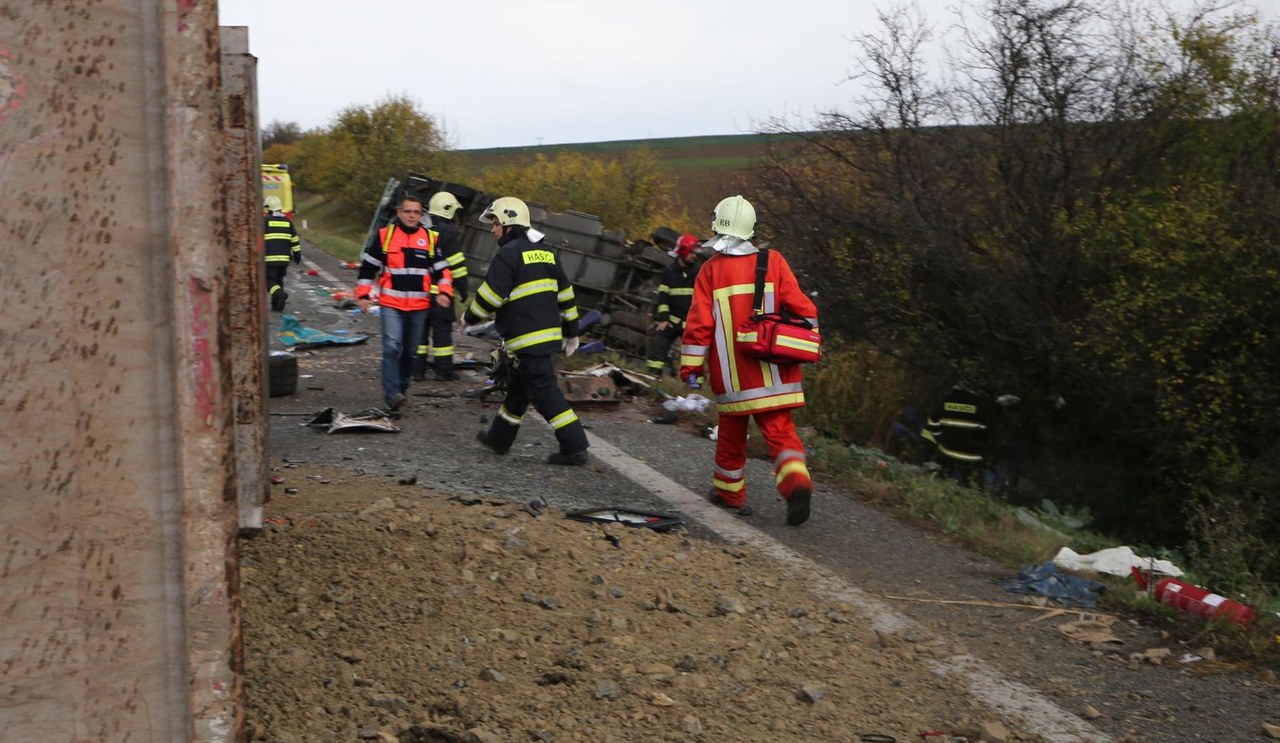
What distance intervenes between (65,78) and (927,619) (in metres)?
4.19

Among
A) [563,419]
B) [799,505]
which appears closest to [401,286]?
[563,419]

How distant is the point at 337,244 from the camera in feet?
134

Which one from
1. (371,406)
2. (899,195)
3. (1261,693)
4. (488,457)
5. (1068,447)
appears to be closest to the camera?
(1261,693)

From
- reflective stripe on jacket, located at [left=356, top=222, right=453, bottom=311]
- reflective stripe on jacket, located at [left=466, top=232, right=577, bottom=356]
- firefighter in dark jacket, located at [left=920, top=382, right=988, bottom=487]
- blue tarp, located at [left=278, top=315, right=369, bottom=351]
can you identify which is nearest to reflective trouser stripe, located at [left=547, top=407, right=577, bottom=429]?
reflective stripe on jacket, located at [left=466, top=232, right=577, bottom=356]

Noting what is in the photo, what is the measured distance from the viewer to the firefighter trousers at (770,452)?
6957mm

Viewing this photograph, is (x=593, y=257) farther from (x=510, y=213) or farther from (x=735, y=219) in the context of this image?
(x=735, y=219)

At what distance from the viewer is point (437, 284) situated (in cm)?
1066

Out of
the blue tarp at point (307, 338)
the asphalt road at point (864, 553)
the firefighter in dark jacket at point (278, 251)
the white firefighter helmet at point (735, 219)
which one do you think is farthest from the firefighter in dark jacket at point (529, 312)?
the firefighter in dark jacket at point (278, 251)

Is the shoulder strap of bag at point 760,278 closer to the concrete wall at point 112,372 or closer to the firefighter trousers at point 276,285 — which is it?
the concrete wall at point 112,372

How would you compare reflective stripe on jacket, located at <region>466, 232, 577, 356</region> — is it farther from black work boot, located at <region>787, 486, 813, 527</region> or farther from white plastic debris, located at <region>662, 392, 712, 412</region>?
white plastic debris, located at <region>662, 392, 712, 412</region>

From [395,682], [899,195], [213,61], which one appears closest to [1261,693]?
[395,682]

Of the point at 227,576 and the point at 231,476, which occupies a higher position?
the point at 231,476

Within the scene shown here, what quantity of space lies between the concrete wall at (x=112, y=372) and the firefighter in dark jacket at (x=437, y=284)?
7.90 meters

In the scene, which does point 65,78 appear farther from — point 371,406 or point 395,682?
point 371,406
